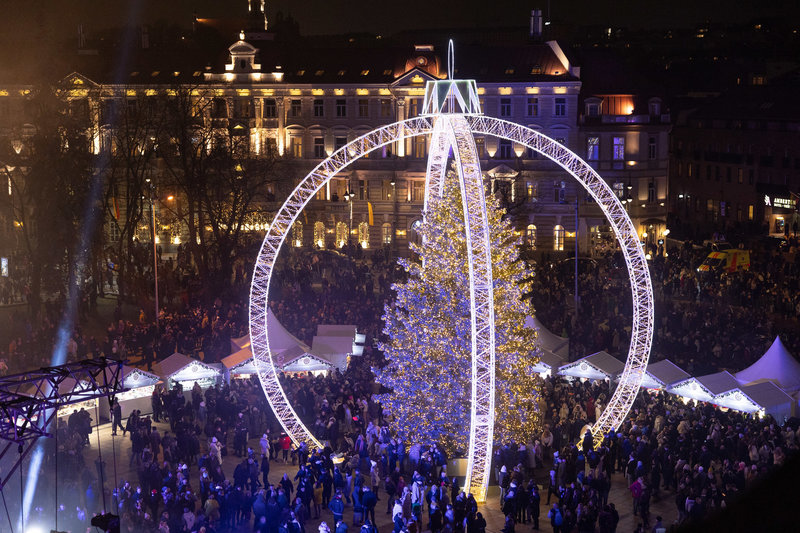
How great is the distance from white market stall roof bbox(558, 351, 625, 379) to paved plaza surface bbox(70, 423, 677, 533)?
5.38 m

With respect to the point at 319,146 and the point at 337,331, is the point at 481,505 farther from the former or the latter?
the point at 319,146

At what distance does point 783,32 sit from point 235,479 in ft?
331

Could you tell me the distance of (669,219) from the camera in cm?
6994

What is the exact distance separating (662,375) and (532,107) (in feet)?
110

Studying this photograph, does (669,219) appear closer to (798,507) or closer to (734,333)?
(734,333)

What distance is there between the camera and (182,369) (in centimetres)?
2752

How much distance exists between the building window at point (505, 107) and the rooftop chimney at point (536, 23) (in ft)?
18.8

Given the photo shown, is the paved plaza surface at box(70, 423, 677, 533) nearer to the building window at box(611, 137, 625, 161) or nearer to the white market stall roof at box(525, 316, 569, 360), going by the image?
the white market stall roof at box(525, 316, 569, 360)

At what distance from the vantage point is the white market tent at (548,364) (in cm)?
2873

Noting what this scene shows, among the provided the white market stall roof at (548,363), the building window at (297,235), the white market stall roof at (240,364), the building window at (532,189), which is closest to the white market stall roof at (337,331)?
the white market stall roof at (240,364)

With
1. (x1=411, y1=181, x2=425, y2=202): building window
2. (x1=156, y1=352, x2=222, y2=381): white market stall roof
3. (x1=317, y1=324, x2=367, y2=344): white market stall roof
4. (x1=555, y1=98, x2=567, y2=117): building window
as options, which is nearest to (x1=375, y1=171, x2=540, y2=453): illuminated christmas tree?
(x1=156, y1=352, x2=222, y2=381): white market stall roof

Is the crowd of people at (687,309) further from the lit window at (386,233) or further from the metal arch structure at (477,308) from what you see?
the lit window at (386,233)

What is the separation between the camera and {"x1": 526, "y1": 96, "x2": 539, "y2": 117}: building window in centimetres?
5741

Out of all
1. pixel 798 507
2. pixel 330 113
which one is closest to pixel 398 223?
pixel 330 113
